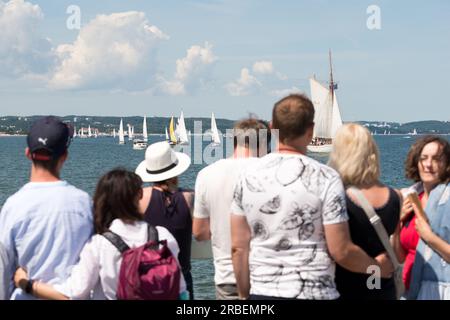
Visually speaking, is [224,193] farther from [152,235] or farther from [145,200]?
[152,235]

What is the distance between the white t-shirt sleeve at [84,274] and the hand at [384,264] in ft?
5.99

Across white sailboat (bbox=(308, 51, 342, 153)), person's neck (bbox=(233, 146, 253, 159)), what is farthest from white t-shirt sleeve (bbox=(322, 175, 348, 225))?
white sailboat (bbox=(308, 51, 342, 153))

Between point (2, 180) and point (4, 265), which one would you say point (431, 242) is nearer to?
point (4, 265)

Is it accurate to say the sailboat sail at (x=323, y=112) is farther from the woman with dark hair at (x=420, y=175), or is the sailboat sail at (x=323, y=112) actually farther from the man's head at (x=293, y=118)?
the man's head at (x=293, y=118)

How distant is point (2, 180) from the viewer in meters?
61.1

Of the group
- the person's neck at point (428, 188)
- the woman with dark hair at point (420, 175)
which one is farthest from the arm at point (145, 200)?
the person's neck at point (428, 188)

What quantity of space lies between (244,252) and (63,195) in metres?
1.20

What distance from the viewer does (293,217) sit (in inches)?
158

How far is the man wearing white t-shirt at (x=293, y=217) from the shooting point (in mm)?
4012

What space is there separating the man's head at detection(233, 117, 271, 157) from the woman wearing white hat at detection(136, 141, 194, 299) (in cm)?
49

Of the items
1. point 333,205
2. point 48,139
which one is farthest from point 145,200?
point 333,205

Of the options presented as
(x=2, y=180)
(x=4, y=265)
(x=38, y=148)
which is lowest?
(x=2, y=180)

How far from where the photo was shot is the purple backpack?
4125 mm
